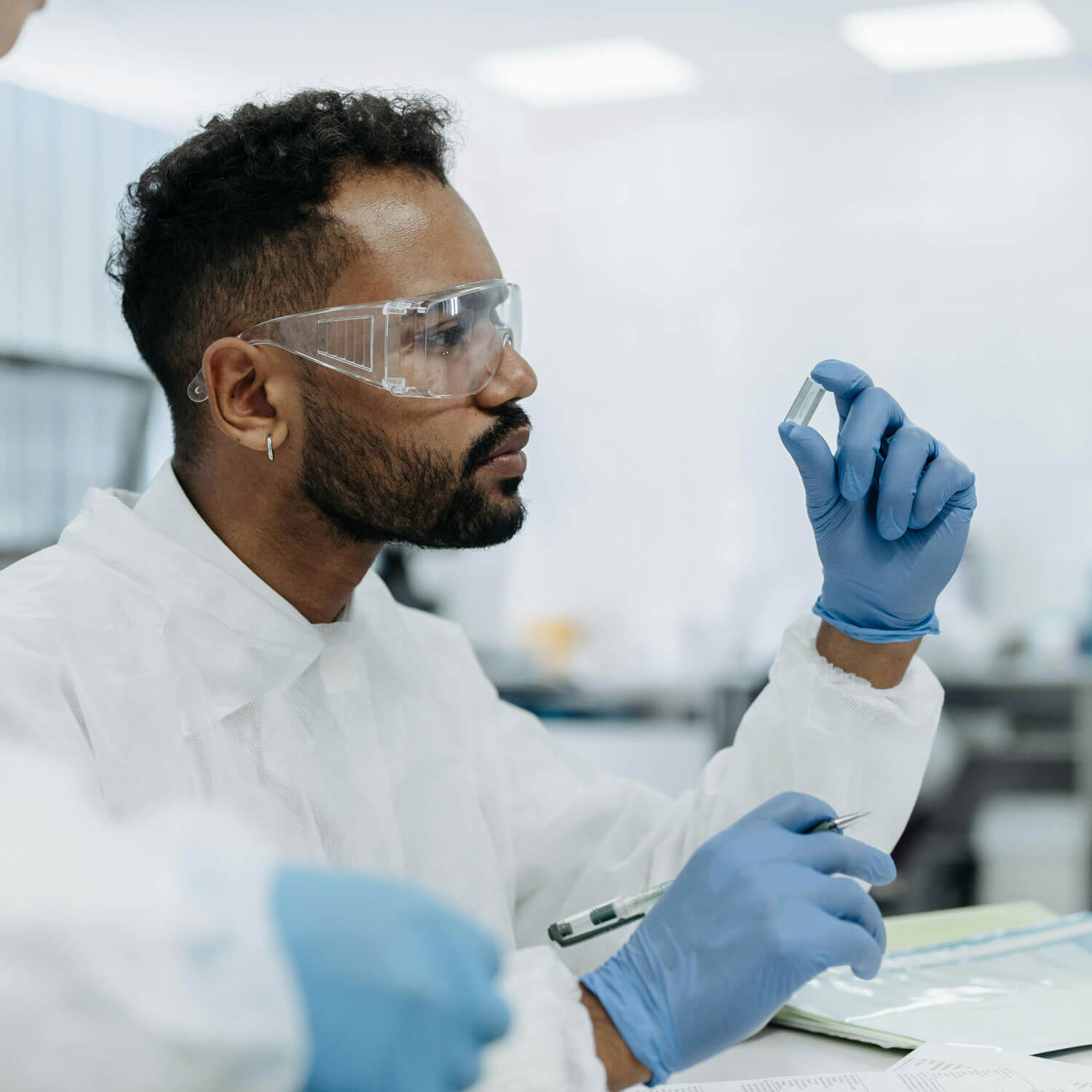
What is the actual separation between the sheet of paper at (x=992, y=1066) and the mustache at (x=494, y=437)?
0.66 meters

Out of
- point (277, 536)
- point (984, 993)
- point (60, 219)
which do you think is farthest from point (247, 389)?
point (60, 219)

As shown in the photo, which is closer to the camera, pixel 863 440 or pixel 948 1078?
pixel 948 1078

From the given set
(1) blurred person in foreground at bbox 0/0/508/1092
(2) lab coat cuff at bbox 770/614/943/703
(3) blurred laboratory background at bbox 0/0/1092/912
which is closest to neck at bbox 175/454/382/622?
(2) lab coat cuff at bbox 770/614/943/703

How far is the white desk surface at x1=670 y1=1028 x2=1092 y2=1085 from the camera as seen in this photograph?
916mm

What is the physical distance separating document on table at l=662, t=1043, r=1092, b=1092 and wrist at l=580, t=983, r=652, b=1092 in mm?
135

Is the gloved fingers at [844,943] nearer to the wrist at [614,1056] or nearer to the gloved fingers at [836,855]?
the gloved fingers at [836,855]

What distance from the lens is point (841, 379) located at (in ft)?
3.51

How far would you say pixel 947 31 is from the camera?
382 cm

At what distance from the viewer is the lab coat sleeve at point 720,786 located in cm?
108

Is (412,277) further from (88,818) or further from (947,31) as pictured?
(947,31)

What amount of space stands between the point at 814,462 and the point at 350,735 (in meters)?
0.52

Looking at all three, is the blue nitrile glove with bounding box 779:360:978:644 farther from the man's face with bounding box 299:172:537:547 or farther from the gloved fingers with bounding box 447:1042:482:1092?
the gloved fingers with bounding box 447:1042:482:1092

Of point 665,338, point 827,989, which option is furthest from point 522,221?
point 827,989

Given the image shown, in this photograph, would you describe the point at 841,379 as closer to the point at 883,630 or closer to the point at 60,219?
the point at 883,630
